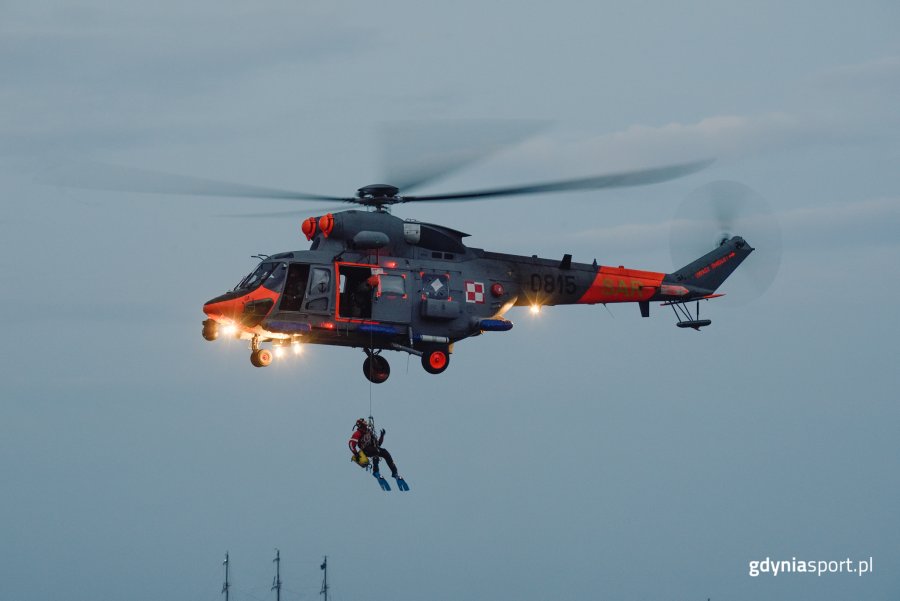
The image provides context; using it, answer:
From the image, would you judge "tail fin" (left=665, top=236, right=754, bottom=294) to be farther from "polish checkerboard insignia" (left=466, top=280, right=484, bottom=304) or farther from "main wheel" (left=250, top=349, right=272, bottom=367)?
"main wheel" (left=250, top=349, right=272, bottom=367)

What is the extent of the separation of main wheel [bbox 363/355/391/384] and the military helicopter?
29 millimetres

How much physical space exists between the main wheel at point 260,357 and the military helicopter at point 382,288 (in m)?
0.03

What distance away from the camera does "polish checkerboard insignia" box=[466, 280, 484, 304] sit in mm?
41419

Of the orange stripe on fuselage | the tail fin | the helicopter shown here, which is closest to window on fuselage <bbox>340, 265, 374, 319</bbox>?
the helicopter

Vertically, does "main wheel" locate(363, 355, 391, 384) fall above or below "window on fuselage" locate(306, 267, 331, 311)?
below

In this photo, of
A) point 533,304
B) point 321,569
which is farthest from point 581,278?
point 321,569

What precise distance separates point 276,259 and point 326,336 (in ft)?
8.26

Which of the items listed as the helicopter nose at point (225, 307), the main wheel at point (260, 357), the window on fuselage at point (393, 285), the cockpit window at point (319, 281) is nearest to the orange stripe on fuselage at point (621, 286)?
the window on fuselage at point (393, 285)

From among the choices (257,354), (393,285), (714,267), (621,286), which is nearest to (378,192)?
(393,285)

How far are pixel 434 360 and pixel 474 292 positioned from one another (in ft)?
7.95

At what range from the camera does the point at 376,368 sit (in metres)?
41.1

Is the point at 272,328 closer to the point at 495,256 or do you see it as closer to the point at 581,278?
the point at 495,256

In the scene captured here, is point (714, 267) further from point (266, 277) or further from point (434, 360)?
point (266, 277)

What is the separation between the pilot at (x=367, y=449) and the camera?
39.4 m
